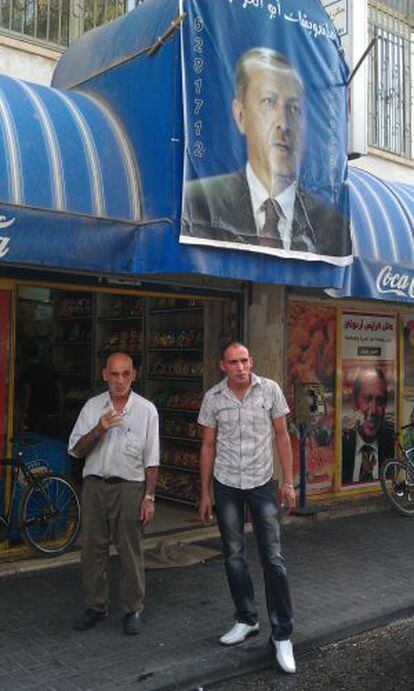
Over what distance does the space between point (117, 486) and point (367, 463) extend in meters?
5.77

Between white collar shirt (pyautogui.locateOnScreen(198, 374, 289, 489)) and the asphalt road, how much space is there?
118cm

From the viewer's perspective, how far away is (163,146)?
605 centimetres

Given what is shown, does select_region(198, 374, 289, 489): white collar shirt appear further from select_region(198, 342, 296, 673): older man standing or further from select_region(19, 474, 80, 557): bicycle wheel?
select_region(19, 474, 80, 557): bicycle wheel

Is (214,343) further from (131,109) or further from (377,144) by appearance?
(377,144)

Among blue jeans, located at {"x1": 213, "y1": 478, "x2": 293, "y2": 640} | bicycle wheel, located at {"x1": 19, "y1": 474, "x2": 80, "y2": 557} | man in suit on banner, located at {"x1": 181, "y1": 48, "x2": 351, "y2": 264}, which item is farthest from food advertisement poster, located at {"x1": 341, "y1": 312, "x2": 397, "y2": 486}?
blue jeans, located at {"x1": 213, "y1": 478, "x2": 293, "y2": 640}

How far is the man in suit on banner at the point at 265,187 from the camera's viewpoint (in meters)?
6.12

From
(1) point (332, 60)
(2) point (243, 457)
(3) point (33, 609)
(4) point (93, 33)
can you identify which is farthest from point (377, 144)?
(3) point (33, 609)

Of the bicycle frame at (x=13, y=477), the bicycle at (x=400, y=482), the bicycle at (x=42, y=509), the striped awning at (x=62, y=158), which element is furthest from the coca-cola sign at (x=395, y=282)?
the bicycle frame at (x=13, y=477)

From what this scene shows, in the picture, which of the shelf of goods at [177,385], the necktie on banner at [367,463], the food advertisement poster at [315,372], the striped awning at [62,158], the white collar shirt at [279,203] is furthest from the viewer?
the necktie on banner at [367,463]

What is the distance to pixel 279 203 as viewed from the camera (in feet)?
21.8

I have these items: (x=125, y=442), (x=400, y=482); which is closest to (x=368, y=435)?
(x=400, y=482)

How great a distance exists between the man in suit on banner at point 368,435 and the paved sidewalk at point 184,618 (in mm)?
2182

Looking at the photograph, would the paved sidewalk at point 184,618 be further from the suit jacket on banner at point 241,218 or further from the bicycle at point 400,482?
the suit jacket on banner at point 241,218

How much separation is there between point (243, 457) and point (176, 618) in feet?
4.71
